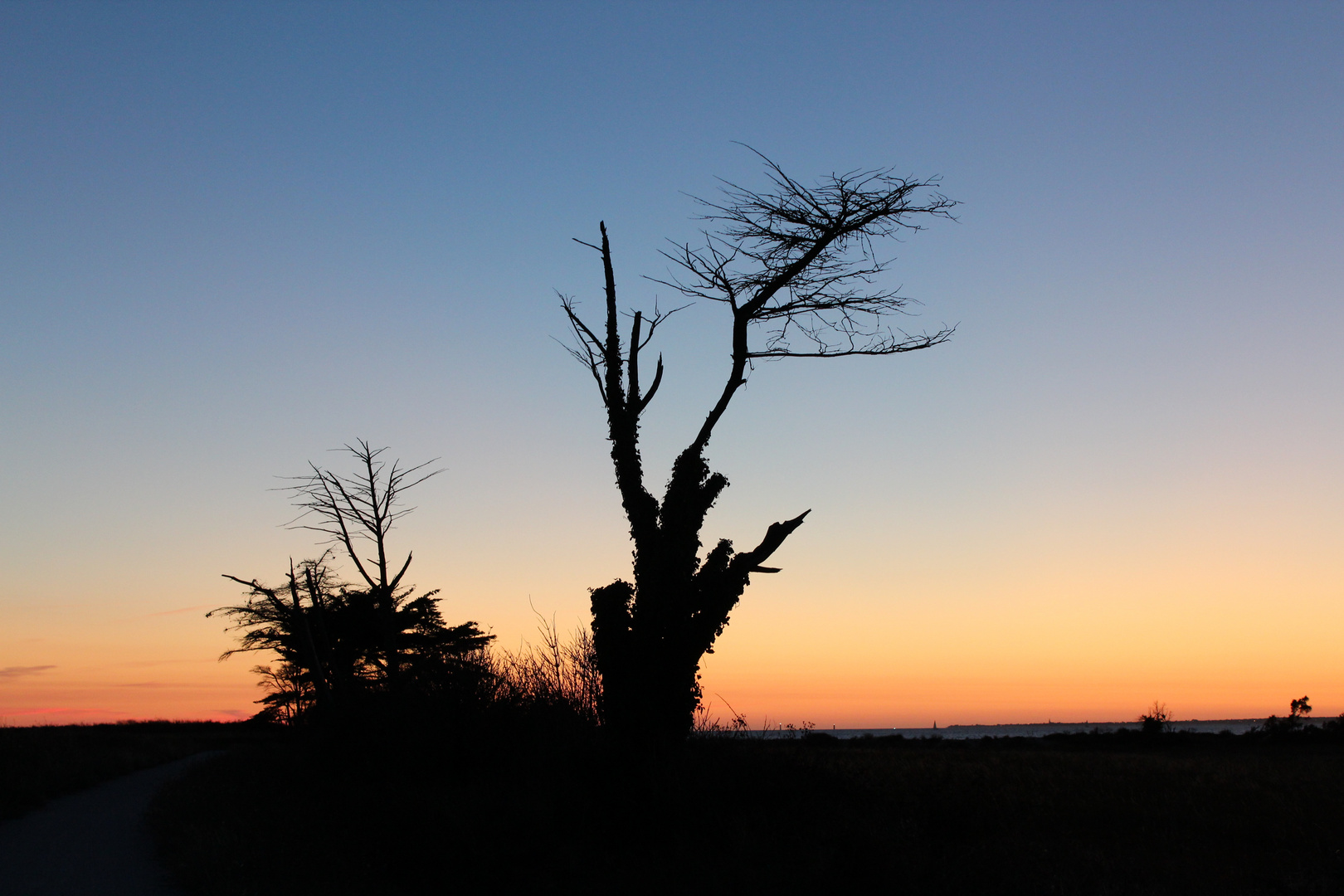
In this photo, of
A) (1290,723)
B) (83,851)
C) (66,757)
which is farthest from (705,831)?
(1290,723)

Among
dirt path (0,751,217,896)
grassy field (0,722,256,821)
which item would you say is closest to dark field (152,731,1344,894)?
dirt path (0,751,217,896)

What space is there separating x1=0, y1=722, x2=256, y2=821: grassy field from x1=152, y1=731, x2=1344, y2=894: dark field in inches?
170

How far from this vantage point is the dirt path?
912 centimetres

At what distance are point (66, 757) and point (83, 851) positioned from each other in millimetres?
14634

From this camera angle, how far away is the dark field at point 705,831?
8492 mm

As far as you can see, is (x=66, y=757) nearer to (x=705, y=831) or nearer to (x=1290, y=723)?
(x=705, y=831)

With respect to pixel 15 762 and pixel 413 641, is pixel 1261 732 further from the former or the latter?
pixel 15 762

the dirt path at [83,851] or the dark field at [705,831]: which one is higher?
the dark field at [705,831]

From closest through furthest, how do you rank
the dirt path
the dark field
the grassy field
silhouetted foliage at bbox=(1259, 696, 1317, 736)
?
1. the dark field
2. the dirt path
3. the grassy field
4. silhouetted foliage at bbox=(1259, 696, 1317, 736)

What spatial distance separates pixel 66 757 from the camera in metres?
22.8

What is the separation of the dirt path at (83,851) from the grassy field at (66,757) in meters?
0.67

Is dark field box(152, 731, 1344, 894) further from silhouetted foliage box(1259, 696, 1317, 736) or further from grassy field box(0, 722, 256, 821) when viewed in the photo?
silhouetted foliage box(1259, 696, 1317, 736)

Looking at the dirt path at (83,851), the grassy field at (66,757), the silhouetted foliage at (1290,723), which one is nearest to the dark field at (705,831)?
the dirt path at (83,851)

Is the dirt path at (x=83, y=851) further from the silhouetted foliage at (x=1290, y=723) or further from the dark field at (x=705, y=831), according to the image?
→ the silhouetted foliage at (x=1290, y=723)
